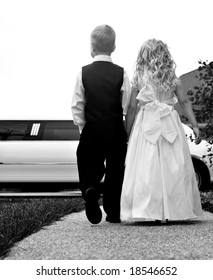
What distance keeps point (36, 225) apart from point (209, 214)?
2419 mm

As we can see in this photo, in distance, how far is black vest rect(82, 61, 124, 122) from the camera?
21.0ft

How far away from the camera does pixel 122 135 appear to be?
6512 mm

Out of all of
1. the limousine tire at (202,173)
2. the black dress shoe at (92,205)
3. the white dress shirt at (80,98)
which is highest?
the white dress shirt at (80,98)

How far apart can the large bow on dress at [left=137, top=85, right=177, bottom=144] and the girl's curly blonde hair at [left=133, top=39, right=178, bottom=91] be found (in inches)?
5.8

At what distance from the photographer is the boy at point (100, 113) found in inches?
252

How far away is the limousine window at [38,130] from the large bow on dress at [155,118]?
7759 millimetres

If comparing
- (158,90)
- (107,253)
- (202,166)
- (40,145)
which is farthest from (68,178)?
(107,253)

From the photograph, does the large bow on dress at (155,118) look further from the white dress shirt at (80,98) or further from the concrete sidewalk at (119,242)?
the concrete sidewalk at (119,242)

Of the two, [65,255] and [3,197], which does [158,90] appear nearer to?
[65,255]

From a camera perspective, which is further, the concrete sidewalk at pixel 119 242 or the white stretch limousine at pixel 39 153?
the white stretch limousine at pixel 39 153

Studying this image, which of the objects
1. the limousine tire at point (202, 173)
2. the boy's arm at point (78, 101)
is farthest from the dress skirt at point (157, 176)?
the limousine tire at point (202, 173)

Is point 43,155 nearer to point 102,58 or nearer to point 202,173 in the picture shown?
point 202,173

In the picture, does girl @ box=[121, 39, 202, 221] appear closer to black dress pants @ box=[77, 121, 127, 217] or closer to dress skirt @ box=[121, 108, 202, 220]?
dress skirt @ box=[121, 108, 202, 220]
